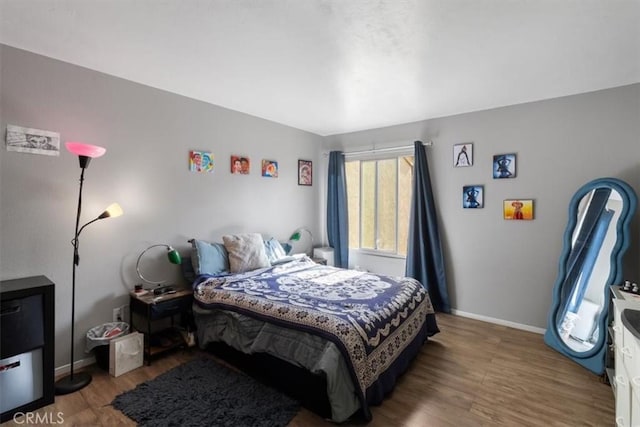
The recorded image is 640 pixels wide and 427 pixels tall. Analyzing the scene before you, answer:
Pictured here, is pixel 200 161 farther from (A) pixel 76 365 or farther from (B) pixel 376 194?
(B) pixel 376 194

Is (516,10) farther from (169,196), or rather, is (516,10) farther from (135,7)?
(169,196)

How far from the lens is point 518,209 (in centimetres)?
324

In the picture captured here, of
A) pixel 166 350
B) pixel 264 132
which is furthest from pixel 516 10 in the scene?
pixel 166 350

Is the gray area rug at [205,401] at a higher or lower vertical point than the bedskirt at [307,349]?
lower

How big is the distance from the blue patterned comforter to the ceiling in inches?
74.1

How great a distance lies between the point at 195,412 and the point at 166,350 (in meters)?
0.92

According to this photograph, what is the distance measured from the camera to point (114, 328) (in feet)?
8.32

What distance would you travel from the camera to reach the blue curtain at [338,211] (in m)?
4.59

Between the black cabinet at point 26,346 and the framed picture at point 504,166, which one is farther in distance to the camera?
the framed picture at point 504,166

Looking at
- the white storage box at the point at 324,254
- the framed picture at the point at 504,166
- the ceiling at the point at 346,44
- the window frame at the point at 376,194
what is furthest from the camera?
the white storage box at the point at 324,254

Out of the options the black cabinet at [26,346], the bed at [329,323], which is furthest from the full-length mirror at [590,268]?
the black cabinet at [26,346]

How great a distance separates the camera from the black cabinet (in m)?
1.85

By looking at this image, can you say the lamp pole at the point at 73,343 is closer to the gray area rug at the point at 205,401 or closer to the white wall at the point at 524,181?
the gray area rug at the point at 205,401

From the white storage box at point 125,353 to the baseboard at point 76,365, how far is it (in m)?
0.32
